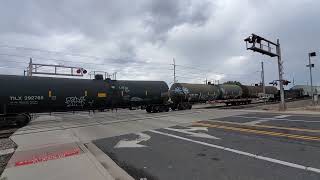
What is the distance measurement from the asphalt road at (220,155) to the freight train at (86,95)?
1215 cm

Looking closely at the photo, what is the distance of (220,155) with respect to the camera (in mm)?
9094

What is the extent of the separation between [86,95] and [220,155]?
62.6 feet

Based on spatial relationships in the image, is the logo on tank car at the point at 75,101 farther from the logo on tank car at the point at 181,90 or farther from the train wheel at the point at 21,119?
the logo on tank car at the point at 181,90

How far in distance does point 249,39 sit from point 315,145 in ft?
59.5

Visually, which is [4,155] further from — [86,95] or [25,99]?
[86,95]

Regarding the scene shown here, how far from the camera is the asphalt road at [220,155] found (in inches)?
278

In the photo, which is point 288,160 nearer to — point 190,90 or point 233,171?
point 233,171

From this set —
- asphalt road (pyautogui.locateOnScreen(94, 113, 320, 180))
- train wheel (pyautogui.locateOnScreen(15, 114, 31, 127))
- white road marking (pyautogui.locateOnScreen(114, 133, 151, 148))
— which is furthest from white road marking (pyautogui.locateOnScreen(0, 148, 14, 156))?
train wheel (pyautogui.locateOnScreen(15, 114, 31, 127))

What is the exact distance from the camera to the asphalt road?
278 inches

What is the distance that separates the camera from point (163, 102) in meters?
34.1

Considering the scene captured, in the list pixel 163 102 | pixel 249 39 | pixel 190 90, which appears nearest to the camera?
pixel 249 39

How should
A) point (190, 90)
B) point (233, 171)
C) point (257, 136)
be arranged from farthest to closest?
point (190, 90) → point (257, 136) → point (233, 171)

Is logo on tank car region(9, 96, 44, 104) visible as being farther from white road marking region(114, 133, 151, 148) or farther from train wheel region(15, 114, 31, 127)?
white road marking region(114, 133, 151, 148)

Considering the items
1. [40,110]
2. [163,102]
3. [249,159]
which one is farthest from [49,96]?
[249,159]
